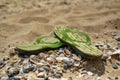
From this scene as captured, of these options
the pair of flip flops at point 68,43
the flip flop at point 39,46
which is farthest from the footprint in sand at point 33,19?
the flip flop at point 39,46

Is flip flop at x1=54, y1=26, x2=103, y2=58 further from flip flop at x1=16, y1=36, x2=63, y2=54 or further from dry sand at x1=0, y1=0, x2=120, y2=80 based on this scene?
dry sand at x1=0, y1=0, x2=120, y2=80

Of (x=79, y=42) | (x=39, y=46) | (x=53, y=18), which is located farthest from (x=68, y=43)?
(x=53, y=18)

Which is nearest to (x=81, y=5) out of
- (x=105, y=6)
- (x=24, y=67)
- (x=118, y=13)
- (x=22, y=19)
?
(x=105, y=6)

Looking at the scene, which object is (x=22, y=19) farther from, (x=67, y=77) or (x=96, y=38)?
(x=67, y=77)

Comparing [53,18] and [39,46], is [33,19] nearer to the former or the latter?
[53,18]

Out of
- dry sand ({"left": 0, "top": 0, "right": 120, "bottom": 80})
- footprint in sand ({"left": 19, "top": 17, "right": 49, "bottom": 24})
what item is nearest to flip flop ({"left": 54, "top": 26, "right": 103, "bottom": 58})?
dry sand ({"left": 0, "top": 0, "right": 120, "bottom": 80})

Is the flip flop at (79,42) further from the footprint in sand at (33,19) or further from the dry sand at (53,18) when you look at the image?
the footprint in sand at (33,19)
